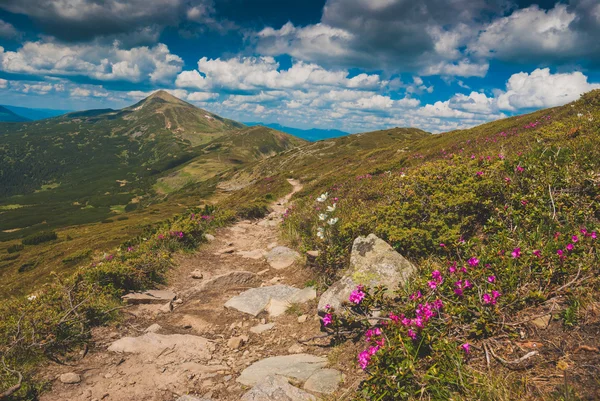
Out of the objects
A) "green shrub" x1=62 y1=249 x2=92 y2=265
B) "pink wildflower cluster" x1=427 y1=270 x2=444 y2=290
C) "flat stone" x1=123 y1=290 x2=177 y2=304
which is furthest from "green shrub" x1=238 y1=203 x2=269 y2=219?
"green shrub" x1=62 y1=249 x2=92 y2=265

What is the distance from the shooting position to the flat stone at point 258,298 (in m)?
7.38

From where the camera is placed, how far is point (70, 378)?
4.59 metres

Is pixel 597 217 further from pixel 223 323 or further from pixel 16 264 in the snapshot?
pixel 16 264

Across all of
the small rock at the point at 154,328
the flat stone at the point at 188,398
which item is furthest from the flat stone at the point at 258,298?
the flat stone at the point at 188,398

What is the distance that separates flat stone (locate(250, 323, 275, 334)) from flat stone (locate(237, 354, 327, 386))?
1308 millimetres

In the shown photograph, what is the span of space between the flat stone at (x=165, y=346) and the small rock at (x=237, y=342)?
338 mm

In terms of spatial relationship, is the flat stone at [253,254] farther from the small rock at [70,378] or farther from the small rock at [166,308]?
the small rock at [70,378]

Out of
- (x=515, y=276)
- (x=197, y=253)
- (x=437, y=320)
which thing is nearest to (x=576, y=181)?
(x=515, y=276)

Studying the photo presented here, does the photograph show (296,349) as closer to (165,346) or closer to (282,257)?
(165,346)

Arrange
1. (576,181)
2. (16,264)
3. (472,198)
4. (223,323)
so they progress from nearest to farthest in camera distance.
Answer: (576,181)
(472,198)
(223,323)
(16,264)

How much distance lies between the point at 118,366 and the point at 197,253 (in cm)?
703

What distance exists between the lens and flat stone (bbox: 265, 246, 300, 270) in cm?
1040

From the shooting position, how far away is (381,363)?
3.49 m

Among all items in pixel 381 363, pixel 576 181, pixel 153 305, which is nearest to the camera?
pixel 381 363
